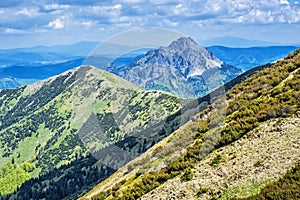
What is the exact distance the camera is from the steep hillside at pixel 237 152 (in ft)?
113

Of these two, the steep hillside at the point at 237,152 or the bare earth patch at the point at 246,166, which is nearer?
the bare earth patch at the point at 246,166

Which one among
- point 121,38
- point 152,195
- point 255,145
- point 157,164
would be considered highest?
point 121,38

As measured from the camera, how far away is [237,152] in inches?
1585

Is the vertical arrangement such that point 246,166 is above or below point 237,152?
above

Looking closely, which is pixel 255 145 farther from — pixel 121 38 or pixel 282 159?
pixel 121 38

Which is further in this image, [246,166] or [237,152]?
[237,152]

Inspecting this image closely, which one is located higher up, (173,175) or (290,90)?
(290,90)

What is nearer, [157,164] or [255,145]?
[255,145]

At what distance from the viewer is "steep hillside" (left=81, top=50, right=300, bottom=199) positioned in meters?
34.3

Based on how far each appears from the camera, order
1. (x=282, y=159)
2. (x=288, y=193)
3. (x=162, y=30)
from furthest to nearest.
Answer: (x=162, y=30), (x=282, y=159), (x=288, y=193)

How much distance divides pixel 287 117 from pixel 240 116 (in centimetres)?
779

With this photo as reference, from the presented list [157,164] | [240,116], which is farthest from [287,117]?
[157,164]

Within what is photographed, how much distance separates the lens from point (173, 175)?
142ft

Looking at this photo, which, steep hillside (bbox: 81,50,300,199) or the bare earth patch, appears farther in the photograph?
steep hillside (bbox: 81,50,300,199)
